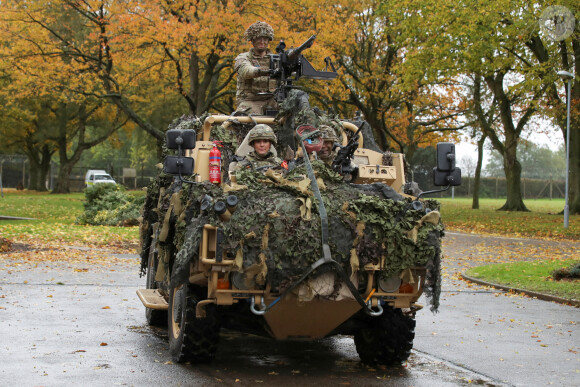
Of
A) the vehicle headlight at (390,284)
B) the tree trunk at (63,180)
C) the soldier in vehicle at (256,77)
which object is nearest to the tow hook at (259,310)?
the vehicle headlight at (390,284)

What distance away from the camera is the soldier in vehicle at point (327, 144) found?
8695mm

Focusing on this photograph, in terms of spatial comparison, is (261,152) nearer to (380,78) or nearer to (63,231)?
(63,231)

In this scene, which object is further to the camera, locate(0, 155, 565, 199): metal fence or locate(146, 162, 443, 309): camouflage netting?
locate(0, 155, 565, 199): metal fence

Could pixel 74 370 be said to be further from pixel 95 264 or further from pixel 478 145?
pixel 478 145

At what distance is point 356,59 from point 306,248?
30.5 meters

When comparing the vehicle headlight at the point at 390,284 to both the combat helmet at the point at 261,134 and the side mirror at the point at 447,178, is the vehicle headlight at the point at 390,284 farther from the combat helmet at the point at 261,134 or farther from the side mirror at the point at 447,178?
the combat helmet at the point at 261,134

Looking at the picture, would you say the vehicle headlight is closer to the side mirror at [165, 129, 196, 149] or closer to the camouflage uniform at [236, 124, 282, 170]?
the camouflage uniform at [236, 124, 282, 170]

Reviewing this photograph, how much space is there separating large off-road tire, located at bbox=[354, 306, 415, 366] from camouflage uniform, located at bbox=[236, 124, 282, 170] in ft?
5.97

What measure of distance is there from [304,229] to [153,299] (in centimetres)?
257

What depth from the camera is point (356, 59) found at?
120 feet

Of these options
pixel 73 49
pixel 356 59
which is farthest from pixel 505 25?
pixel 73 49

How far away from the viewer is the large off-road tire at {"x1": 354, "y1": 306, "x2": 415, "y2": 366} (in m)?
7.84

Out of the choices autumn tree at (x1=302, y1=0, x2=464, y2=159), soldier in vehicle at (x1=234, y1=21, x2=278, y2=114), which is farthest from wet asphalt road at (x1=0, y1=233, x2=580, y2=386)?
autumn tree at (x1=302, y1=0, x2=464, y2=159)

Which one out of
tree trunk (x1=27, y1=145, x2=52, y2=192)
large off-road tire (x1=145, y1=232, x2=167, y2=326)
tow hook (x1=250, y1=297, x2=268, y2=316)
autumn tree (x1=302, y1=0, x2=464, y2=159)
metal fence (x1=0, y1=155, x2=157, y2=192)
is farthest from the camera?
metal fence (x1=0, y1=155, x2=157, y2=192)
